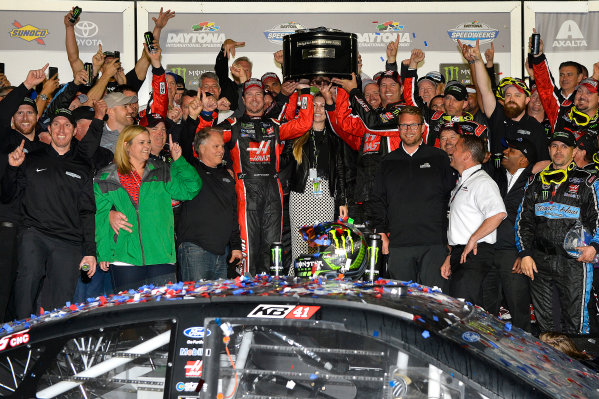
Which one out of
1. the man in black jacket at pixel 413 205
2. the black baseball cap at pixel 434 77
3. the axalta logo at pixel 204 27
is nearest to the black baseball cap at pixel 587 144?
the man in black jacket at pixel 413 205

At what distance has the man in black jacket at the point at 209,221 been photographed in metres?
7.07

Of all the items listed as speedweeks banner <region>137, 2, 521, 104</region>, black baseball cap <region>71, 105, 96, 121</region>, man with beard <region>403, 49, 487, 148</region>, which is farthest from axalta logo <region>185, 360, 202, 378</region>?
speedweeks banner <region>137, 2, 521, 104</region>

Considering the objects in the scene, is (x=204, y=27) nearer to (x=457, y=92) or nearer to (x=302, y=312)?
(x=457, y=92)

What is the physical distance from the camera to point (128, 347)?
10.2 feet

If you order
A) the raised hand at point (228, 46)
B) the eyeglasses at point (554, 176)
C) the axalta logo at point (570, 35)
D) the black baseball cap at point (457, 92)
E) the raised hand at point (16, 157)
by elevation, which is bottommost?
the eyeglasses at point (554, 176)

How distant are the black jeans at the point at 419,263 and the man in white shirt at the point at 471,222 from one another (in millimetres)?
113

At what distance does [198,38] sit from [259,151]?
2854 millimetres

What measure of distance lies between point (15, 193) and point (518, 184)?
4.58 meters

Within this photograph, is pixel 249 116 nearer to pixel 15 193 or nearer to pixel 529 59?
pixel 15 193

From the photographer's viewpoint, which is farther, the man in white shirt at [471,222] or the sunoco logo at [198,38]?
the sunoco logo at [198,38]

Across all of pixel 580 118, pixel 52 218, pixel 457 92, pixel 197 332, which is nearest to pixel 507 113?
pixel 457 92

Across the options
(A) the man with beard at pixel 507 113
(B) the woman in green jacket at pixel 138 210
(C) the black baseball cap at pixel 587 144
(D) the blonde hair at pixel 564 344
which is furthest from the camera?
(A) the man with beard at pixel 507 113

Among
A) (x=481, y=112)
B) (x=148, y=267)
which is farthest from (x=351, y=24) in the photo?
(x=148, y=267)

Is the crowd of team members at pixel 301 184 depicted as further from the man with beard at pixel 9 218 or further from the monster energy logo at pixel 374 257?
the monster energy logo at pixel 374 257
